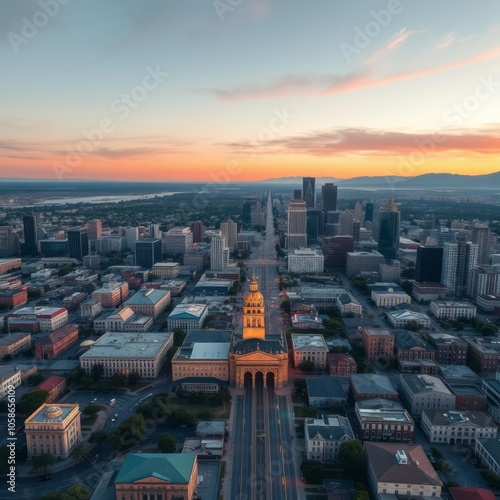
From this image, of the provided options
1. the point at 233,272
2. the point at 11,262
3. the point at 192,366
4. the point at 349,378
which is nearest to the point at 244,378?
the point at 192,366

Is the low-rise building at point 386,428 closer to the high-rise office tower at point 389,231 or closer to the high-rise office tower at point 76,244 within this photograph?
the high-rise office tower at point 389,231

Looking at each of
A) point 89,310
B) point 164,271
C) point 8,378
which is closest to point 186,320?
point 89,310

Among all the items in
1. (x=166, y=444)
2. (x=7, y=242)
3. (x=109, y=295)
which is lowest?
(x=166, y=444)

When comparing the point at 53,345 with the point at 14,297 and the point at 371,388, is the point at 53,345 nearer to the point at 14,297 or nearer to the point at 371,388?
the point at 14,297

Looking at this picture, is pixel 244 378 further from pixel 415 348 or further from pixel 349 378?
pixel 415 348

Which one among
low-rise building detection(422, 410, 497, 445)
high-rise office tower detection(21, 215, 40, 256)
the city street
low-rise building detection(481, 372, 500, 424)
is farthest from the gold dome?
high-rise office tower detection(21, 215, 40, 256)

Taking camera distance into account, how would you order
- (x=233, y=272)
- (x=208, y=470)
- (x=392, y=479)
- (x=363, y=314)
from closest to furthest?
(x=392, y=479) < (x=208, y=470) < (x=363, y=314) < (x=233, y=272)
